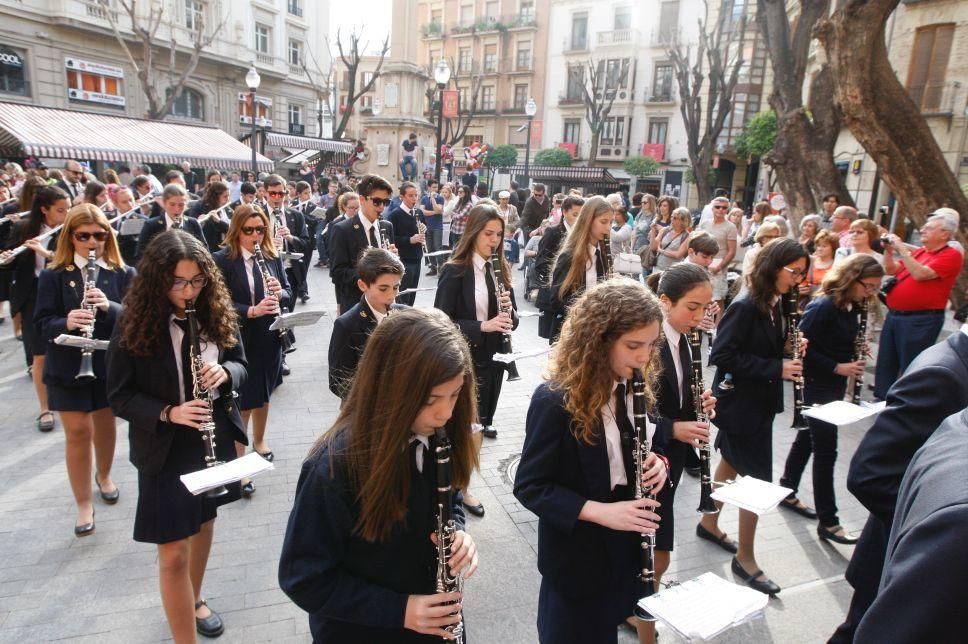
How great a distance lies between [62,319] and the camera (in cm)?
380

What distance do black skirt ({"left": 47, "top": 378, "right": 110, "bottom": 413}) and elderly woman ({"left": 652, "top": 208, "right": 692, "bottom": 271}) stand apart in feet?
24.1

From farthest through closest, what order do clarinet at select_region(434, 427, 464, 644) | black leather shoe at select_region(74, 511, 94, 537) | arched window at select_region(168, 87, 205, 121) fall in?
1. arched window at select_region(168, 87, 205, 121)
2. black leather shoe at select_region(74, 511, 94, 537)
3. clarinet at select_region(434, 427, 464, 644)

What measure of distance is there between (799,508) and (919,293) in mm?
3157

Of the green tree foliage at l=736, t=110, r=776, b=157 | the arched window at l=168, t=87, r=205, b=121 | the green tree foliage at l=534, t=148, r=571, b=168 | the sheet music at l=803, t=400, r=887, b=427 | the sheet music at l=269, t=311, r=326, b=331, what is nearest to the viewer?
the sheet music at l=803, t=400, r=887, b=427

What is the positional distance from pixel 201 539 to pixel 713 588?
2.51 meters

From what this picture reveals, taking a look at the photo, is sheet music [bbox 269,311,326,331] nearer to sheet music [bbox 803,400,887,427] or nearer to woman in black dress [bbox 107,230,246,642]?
woman in black dress [bbox 107,230,246,642]

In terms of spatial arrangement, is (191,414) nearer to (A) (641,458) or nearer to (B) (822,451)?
(A) (641,458)

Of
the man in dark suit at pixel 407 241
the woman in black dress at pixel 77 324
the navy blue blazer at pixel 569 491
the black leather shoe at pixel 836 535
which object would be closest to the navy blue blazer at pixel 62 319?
the woman in black dress at pixel 77 324

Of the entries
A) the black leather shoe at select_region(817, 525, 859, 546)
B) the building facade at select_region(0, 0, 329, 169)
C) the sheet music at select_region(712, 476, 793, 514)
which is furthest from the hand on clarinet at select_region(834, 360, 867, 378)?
the building facade at select_region(0, 0, 329, 169)

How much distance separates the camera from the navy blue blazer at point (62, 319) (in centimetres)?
379

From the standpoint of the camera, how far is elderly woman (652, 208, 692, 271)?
345 inches

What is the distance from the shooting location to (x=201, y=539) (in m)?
3.06

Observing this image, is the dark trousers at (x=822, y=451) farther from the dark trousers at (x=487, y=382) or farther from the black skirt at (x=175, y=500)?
the black skirt at (x=175, y=500)

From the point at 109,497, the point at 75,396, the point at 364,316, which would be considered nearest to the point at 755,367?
the point at 364,316
